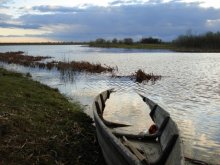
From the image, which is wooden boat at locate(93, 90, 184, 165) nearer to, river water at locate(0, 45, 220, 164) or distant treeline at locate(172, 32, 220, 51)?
river water at locate(0, 45, 220, 164)

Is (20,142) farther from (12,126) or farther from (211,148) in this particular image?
(211,148)

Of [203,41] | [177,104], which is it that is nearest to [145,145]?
[177,104]

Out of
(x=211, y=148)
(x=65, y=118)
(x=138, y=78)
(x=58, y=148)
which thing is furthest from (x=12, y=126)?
(x=138, y=78)

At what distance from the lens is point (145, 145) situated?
909cm

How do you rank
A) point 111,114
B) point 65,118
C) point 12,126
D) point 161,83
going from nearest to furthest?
point 12,126 < point 65,118 < point 111,114 < point 161,83

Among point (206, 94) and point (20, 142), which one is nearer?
point (20, 142)

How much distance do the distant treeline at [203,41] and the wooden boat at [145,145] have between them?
68.9 m

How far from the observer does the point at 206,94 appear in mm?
20500

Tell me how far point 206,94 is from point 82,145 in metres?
13.0

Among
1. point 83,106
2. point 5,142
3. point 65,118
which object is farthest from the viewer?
point 83,106

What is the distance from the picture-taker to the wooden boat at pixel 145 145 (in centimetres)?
614

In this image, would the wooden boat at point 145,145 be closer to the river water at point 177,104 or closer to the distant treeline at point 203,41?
the river water at point 177,104

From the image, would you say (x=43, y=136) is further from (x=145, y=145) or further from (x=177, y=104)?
(x=177, y=104)

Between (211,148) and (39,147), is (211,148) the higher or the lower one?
the lower one
